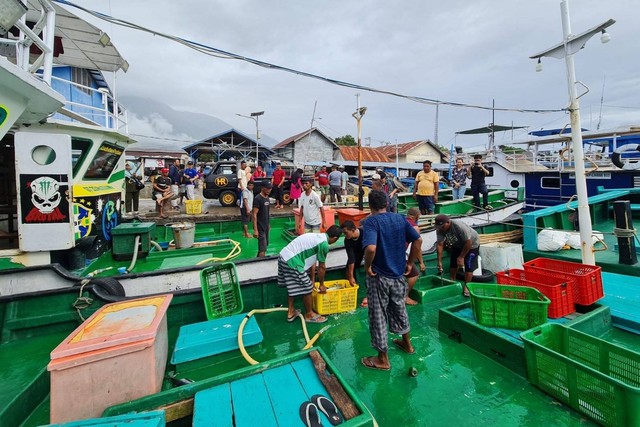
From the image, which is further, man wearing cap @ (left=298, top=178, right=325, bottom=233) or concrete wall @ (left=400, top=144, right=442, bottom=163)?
concrete wall @ (left=400, top=144, right=442, bottom=163)

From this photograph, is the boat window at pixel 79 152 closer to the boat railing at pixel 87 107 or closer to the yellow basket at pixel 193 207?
the boat railing at pixel 87 107

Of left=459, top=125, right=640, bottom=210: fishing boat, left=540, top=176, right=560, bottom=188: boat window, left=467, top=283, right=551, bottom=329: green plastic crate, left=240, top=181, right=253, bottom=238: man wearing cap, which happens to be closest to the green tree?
left=459, top=125, right=640, bottom=210: fishing boat

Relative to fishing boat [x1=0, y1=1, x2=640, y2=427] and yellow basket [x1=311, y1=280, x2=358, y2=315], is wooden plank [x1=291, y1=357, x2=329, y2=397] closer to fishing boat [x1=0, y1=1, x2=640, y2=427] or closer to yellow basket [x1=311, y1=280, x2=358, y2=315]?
Answer: fishing boat [x1=0, y1=1, x2=640, y2=427]

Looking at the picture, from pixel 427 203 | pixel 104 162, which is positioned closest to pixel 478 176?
pixel 427 203

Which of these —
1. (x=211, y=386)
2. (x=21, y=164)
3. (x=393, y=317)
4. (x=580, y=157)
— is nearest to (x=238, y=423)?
(x=211, y=386)

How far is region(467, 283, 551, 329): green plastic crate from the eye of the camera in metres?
3.19

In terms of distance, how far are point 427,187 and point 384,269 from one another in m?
5.62

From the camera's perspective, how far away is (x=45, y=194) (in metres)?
4.32

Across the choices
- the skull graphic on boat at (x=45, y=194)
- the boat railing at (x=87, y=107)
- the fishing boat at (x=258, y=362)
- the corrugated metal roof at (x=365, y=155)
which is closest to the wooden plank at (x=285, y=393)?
the fishing boat at (x=258, y=362)

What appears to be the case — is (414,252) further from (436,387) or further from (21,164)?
(21,164)

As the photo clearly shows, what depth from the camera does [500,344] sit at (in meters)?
3.05

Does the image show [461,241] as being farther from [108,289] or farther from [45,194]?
[45,194]

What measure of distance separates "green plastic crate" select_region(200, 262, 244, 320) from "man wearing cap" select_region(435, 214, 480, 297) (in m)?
3.31

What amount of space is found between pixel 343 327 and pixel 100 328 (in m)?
2.65
